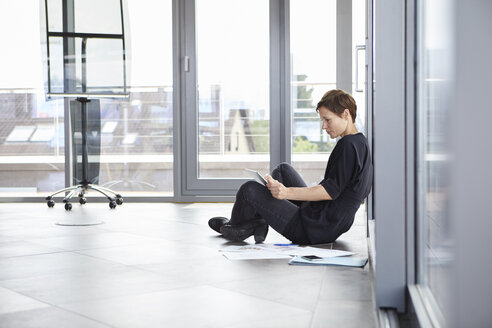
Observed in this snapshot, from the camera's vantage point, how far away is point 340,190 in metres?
2.71

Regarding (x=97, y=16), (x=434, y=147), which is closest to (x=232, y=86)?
(x=97, y=16)

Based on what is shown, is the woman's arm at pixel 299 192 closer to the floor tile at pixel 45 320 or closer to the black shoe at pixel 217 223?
the black shoe at pixel 217 223

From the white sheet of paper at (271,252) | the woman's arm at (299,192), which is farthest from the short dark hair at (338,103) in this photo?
the white sheet of paper at (271,252)

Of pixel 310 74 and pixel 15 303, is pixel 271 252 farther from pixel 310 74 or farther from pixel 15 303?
pixel 310 74

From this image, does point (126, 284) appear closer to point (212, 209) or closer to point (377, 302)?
point (377, 302)

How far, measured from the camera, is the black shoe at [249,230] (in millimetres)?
3074

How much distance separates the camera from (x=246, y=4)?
18.7 feet

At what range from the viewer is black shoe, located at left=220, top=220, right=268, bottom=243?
10.1ft

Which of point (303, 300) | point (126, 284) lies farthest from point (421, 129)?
point (126, 284)

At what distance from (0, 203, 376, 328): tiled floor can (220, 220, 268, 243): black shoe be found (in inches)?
3.4

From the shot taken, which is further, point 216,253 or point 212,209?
point 212,209

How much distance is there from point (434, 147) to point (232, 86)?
465cm

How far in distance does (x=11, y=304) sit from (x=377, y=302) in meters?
1.04

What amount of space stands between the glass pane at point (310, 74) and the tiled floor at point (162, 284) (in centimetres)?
211
